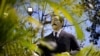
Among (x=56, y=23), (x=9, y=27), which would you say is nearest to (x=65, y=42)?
(x=56, y=23)

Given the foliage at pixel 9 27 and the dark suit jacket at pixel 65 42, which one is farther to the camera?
the dark suit jacket at pixel 65 42

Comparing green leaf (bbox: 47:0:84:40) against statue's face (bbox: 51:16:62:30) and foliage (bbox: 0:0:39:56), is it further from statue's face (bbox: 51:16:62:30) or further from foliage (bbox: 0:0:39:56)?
statue's face (bbox: 51:16:62:30)

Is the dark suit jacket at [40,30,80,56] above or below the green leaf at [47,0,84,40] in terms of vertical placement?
below

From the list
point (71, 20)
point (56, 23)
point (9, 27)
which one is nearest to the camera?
point (71, 20)

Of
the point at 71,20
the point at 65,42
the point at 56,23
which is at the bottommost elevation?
the point at 65,42

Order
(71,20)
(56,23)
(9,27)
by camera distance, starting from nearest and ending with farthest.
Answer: (71,20) → (9,27) → (56,23)

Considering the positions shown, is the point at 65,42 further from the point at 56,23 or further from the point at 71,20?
the point at 71,20

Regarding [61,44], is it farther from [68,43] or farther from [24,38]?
[24,38]

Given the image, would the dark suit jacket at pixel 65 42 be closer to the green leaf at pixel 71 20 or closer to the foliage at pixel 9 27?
the foliage at pixel 9 27

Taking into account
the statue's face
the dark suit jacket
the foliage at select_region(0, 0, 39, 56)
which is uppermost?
the foliage at select_region(0, 0, 39, 56)

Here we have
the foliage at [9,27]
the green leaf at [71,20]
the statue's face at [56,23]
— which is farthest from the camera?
the statue's face at [56,23]

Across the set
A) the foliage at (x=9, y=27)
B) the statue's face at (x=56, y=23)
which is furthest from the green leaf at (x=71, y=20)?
the statue's face at (x=56, y=23)

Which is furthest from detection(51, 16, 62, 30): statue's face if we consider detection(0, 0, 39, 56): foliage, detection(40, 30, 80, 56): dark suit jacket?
detection(0, 0, 39, 56): foliage

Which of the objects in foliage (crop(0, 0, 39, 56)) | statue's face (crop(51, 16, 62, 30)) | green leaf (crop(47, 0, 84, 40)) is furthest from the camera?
statue's face (crop(51, 16, 62, 30))
